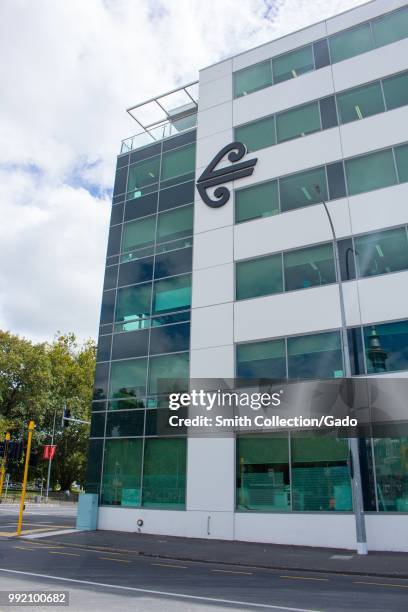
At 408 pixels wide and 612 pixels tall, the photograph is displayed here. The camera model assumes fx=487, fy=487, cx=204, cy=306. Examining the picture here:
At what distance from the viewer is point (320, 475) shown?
16750mm

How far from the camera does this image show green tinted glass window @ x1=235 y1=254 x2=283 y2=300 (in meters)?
19.8

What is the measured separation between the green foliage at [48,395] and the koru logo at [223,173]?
109ft

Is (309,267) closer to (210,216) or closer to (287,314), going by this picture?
(287,314)

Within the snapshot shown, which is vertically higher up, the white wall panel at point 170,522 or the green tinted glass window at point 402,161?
the green tinted glass window at point 402,161

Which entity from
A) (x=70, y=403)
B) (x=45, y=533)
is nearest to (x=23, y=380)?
(x=70, y=403)

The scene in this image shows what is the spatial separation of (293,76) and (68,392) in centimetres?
4601

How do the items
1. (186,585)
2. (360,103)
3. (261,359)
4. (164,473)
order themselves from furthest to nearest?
1. (360,103)
2. (164,473)
3. (261,359)
4. (186,585)

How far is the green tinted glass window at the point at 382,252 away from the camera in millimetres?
17453

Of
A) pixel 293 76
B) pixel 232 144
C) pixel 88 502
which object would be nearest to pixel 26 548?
pixel 88 502

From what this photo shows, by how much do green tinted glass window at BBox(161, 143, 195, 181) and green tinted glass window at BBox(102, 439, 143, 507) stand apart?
13.2 metres

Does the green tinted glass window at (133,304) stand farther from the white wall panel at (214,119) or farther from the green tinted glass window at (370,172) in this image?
the green tinted glass window at (370,172)

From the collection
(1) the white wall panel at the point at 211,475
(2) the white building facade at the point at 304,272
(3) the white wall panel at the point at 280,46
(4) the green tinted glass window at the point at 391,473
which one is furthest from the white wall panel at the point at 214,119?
(4) the green tinted glass window at the point at 391,473

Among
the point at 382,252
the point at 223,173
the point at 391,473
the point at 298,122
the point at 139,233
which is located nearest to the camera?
the point at 391,473

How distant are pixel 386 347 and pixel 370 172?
23.1 feet
